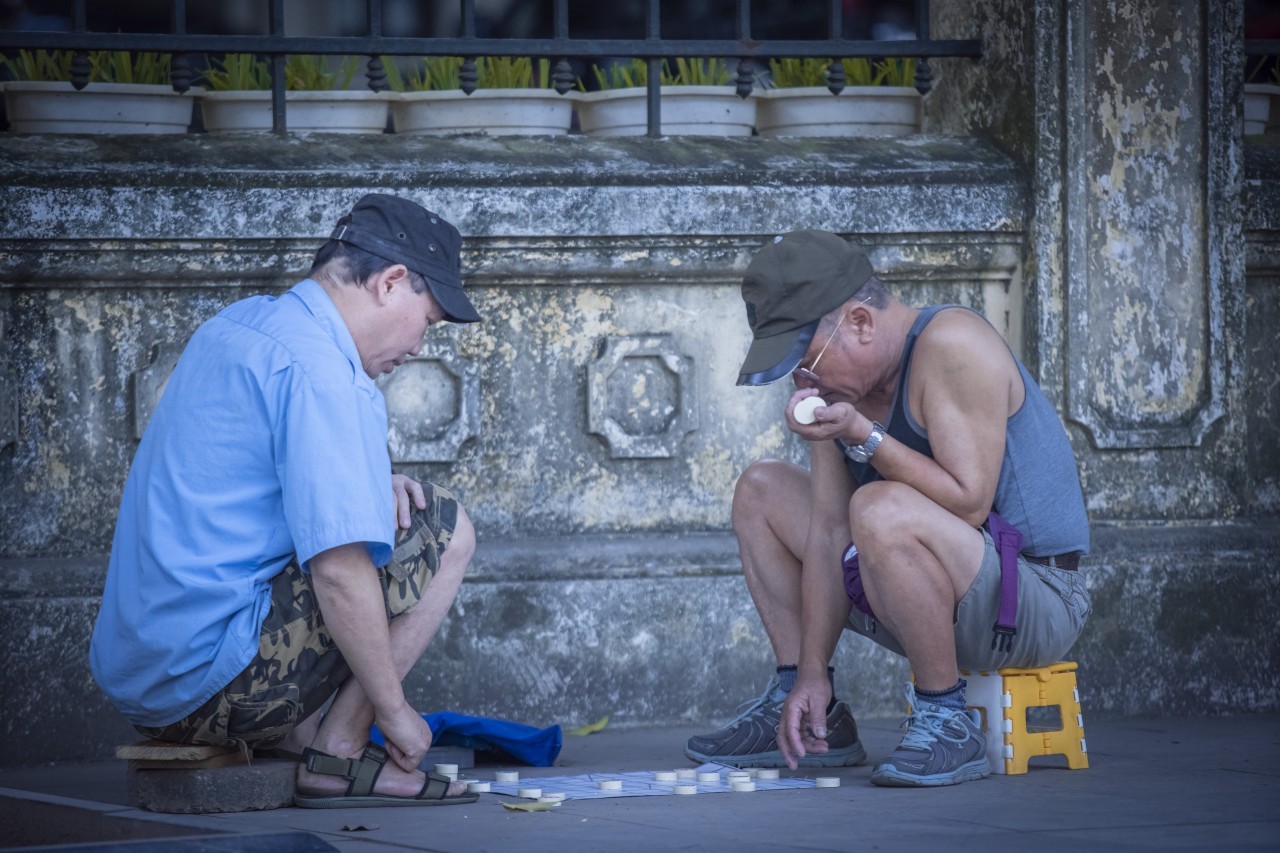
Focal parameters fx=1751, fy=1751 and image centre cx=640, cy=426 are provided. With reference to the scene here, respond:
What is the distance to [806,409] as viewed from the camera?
12.0 ft

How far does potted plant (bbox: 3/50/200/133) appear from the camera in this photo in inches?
194

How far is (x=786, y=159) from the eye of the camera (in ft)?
17.0

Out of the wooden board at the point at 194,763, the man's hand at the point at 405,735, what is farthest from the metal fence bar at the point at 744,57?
the wooden board at the point at 194,763

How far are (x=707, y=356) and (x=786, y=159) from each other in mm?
650

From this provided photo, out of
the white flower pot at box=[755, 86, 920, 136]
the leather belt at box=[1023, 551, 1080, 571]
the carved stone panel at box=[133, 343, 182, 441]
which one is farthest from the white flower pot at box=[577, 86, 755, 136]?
the leather belt at box=[1023, 551, 1080, 571]

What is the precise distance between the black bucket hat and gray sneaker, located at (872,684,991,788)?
1302 mm

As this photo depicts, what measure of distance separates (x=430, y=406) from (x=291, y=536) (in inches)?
63.0

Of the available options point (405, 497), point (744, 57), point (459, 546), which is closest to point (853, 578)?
point (459, 546)

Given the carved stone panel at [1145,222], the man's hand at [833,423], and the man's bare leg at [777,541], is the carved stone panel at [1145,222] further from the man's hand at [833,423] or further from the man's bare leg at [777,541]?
the man's hand at [833,423]

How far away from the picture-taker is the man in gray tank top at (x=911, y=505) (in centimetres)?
372

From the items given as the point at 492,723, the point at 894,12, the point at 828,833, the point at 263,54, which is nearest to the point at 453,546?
the point at 492,723

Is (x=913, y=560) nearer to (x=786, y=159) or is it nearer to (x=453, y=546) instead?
(x=453, y=546)

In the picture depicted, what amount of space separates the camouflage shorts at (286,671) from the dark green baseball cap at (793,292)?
87 cm

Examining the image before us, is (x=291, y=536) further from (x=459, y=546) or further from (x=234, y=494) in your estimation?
(x=459, y=546)
